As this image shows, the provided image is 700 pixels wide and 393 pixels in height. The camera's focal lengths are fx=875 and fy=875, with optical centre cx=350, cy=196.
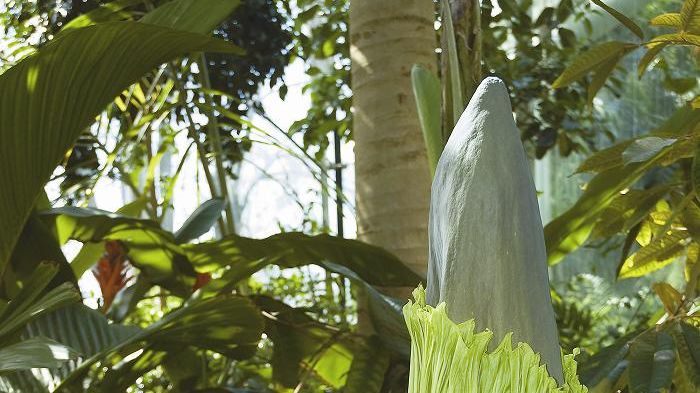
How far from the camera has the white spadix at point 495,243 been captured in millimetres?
377

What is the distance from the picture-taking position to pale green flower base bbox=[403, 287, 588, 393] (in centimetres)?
36

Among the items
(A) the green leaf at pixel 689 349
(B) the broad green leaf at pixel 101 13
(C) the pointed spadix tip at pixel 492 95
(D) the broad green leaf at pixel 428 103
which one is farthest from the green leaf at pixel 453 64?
(B) the broad green leaf at pixel 101 13

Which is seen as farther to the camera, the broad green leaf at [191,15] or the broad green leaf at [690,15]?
the broad green leaf at [191,15]

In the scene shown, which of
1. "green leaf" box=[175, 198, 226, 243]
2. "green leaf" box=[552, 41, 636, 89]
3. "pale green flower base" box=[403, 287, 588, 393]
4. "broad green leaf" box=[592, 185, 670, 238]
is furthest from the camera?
"green leaf" box=[175, 198, 226, 243]

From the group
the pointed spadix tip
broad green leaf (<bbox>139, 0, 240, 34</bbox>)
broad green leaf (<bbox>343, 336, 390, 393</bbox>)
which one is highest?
broad green leaf (<bbox>139, 0, 240, 34</bbox>)

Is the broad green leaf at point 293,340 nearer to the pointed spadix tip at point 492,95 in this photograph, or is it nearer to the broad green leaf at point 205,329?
the broad green leaf at point 205,329

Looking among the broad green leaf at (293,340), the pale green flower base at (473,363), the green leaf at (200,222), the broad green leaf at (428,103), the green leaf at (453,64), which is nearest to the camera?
the pale green flower base at (473,363)

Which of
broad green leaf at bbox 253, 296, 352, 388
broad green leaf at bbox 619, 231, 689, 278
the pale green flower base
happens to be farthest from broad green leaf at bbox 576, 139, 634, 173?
the pale green flower base

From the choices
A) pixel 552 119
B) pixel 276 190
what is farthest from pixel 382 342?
pixel 276 190

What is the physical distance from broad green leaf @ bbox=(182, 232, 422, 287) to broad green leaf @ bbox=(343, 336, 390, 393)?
9cm

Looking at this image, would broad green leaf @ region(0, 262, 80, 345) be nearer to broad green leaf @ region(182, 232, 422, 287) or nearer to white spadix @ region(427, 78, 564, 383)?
broad green leaf @ region(182, 232, 422, 287)

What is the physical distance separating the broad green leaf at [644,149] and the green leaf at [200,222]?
0.83 metres

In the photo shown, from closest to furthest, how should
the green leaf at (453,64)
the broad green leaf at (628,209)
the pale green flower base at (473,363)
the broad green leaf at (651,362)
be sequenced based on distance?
the pale green flower base at (473,363) → the green leaf at (453,64) → the broad green leaf at (651,362) → the broad green leaf at (628,209)

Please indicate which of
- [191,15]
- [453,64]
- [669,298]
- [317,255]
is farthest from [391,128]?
[453,64]
